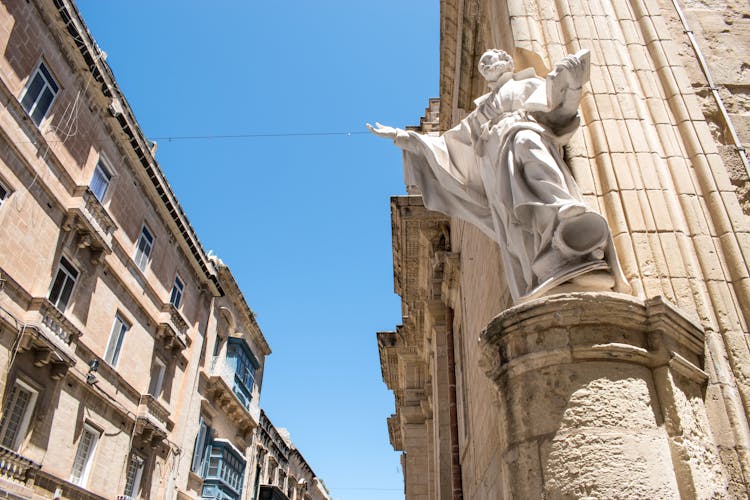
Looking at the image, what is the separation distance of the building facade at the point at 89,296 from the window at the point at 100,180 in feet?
0.19

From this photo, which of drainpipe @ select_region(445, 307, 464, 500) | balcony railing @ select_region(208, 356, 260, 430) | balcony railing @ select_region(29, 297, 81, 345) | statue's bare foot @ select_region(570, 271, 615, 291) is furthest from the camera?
balcony railing @ select_region(208, 356, 260, 430)

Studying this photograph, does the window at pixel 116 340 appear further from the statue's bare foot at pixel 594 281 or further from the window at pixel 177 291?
the statue's bare foot at pixel 594 281

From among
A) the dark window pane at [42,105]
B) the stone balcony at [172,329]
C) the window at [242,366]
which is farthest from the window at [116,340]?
the window at [242,366]

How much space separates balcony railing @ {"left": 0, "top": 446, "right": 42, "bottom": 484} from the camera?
11.5 metres

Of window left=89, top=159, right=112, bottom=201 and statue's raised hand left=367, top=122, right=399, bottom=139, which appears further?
window left=89, top=159, right=112, bottom=201

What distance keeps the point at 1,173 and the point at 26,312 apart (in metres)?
3.07

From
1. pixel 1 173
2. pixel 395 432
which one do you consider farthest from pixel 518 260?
pixel 395 432

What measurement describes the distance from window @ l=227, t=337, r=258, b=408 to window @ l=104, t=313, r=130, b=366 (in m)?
8.32

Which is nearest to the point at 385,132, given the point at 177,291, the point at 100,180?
the point at 100,180

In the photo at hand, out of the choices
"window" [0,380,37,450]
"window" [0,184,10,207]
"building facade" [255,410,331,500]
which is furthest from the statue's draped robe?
"building facade" [255,410,331,500]

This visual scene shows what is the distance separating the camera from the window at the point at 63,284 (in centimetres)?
1416

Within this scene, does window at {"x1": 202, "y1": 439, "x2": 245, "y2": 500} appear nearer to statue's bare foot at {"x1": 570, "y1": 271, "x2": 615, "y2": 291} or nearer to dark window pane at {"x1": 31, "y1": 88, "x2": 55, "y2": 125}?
dark window pane at {"x1": 31, "y1": 88, "x2": 55, "y2": 125}

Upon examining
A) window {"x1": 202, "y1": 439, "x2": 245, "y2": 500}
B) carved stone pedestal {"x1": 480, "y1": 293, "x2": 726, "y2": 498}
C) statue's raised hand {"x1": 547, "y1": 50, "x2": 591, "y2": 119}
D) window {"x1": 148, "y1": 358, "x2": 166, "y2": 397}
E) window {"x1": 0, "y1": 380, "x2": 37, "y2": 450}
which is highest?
window {"x1": 148, "y1": 358, "x2": 166, "y2": 397}

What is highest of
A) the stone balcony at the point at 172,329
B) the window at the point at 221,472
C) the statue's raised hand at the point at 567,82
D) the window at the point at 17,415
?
the stone balcony at the point at 172,329
